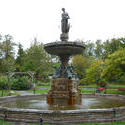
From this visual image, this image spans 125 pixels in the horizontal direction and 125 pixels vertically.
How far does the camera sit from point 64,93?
13.3m

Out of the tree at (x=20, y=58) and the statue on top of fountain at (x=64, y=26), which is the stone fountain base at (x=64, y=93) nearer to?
the statue on top of fountain at (x=64, y=26)

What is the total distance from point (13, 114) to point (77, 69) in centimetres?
4027

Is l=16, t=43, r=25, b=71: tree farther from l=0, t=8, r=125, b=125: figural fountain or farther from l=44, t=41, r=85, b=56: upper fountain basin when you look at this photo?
l=44, t=41, r=85, b=56: upper fountain basin

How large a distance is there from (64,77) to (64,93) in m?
1.56

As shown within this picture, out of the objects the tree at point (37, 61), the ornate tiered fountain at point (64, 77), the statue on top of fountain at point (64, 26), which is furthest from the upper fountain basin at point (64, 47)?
the tree at point (37, 61)

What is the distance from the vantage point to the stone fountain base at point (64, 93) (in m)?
→ 13.1

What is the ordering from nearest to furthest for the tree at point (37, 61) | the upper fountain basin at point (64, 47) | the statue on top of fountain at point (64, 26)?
the upper fountain basin at point (64, 47), the statue on top of fountain at point (64, 26), the tree at point (37, 61)

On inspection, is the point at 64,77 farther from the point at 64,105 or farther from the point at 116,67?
the point at 116,67

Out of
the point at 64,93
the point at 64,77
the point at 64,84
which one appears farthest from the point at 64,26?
the point at 64,93

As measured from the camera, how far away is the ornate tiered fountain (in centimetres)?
1312

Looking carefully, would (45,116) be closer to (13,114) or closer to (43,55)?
(13,114)

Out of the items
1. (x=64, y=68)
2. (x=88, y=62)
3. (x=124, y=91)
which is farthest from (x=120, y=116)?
(x=88, y=62)

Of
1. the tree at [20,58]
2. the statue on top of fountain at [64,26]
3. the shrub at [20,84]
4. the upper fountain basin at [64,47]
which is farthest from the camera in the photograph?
the tree at [20,58]

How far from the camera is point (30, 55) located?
174 feet
